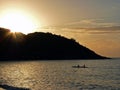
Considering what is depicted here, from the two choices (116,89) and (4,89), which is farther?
(116,89)

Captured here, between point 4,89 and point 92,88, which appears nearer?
point 4,89

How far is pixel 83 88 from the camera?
83.6m

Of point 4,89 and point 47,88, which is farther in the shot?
point 47,88

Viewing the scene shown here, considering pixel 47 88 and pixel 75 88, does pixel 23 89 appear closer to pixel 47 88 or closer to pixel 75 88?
pixel 47 88

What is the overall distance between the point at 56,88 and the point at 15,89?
9651 mm

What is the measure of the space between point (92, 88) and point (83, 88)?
200 centimetres

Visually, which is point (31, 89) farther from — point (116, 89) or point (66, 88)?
point (116, 89)

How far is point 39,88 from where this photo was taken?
8300 centimetres

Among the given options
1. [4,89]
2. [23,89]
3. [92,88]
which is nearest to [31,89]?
[23,89]

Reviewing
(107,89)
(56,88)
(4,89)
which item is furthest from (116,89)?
(4,89)

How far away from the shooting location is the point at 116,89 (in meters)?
82.4

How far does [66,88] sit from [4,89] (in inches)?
587

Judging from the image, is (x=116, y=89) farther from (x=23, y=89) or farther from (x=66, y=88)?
(x=23, y=89)

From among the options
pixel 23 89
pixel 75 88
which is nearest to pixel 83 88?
pixel 75 88
